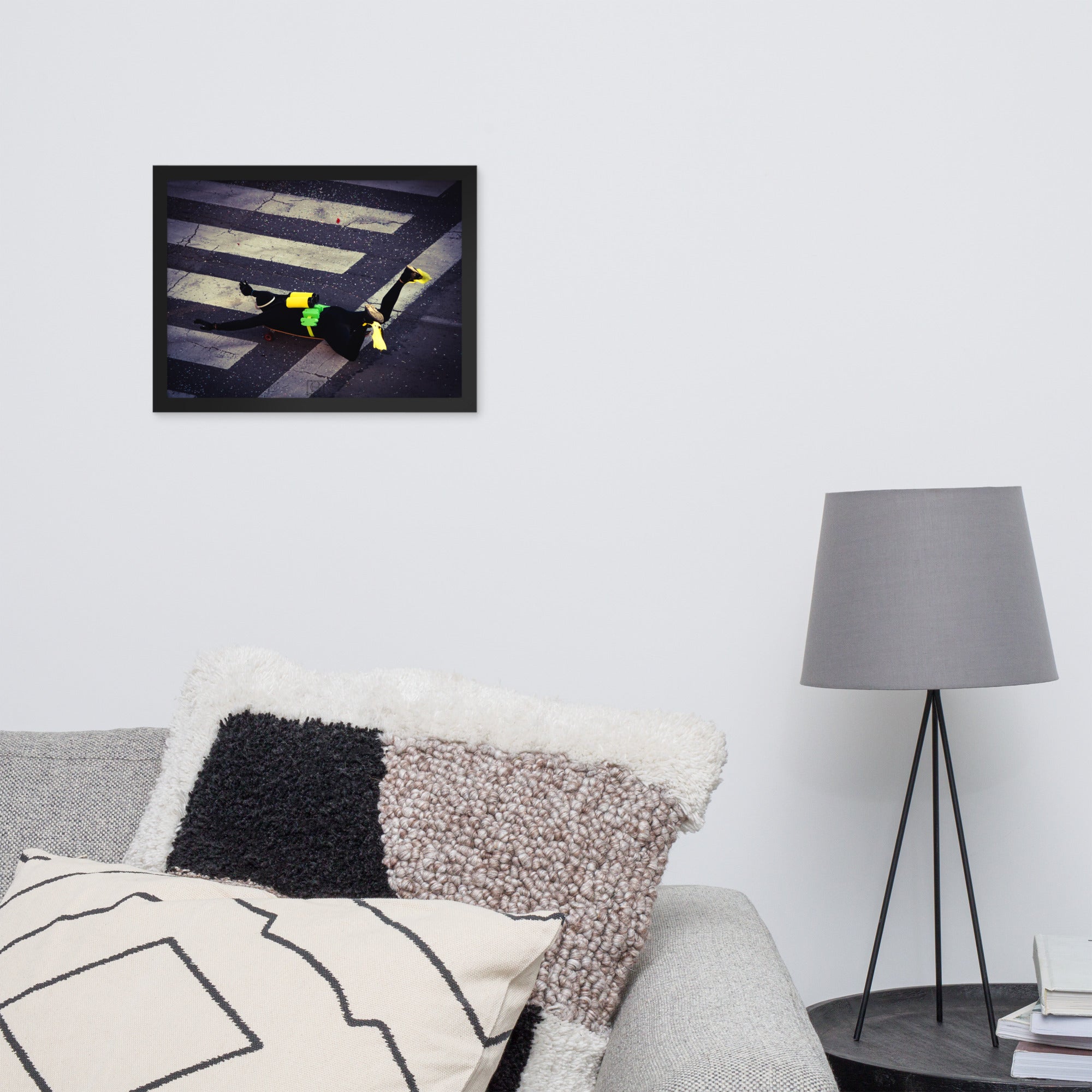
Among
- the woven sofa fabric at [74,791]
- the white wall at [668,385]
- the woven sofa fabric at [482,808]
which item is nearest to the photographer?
the woven sofa fabric at [482,808]

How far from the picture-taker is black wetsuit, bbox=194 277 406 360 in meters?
1.84

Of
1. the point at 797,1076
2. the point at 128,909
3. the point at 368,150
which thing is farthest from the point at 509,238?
the point at 797,1076

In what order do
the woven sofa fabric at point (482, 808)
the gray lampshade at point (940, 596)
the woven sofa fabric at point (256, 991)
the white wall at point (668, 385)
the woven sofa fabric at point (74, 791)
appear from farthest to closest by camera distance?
the white wall at point (668, 385), the gray lampshade at point (940, 596), the woven sofa fabric at point (74, 791), the woven sofa fabric at point (482, 808), the woven sofa fabric at point (256, 991)

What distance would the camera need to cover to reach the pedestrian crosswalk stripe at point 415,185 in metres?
1.84

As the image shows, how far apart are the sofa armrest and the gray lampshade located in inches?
16.3

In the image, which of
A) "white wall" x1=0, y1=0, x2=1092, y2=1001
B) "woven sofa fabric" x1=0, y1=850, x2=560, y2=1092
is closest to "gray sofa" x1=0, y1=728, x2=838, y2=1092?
"woven sofa fabric" x1=0, y1=850, x2=560, y2=1092

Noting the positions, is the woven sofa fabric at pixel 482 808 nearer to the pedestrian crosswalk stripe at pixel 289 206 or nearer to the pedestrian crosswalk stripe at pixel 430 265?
the pedestrian crosswalk stripe at pixel 430 265

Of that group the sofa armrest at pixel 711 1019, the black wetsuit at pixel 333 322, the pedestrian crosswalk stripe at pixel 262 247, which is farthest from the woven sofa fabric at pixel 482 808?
the pedestrian crosswalk stripe at pixel 262 247

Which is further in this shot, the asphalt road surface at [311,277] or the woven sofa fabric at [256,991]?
the asphalt road surface at [311,277]

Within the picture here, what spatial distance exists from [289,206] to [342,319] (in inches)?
9.4

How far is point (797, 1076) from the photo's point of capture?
0.72 metres

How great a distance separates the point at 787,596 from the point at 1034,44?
112 centimetres

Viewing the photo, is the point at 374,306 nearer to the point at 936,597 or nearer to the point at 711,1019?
the point at 936,597

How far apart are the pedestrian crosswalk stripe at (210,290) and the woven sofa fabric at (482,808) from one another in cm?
102
